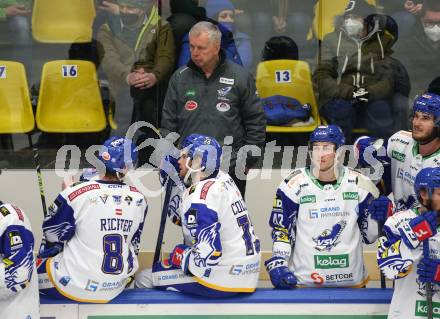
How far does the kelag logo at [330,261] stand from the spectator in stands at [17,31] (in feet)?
9.64

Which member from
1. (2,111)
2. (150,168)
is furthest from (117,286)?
(2,111)

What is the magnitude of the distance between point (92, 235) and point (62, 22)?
2692 mm

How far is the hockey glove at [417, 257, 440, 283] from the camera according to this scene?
4566 mm

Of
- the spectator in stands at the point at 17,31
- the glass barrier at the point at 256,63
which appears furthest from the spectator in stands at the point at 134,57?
the spectator in stands at the point at 17,31

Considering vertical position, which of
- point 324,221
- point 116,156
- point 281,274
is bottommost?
point 281,274

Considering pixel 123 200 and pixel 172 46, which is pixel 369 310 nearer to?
pixel 123 200

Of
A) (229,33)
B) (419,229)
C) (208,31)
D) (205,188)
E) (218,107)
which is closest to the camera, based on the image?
(419,229)

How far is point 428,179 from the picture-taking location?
4531 millimetres

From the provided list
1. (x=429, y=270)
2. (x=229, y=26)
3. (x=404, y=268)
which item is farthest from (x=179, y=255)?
(x=229, y=26)

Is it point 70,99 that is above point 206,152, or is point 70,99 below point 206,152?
below

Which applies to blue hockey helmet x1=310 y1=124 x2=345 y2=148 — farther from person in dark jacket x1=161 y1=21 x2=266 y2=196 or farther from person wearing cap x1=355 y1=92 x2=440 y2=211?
person in dark jacket x1=161 y1=21 x2=266 y2=196

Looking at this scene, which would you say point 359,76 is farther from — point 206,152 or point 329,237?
point 206,152

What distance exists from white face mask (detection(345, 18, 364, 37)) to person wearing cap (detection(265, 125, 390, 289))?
6.81ft

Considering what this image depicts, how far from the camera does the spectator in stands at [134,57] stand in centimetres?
700
